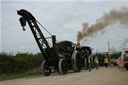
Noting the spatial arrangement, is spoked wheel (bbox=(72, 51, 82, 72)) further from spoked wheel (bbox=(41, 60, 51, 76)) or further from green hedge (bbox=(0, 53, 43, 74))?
green hedge (bbox=(0, 53, 43, 74))

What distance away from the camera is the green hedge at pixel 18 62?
1906cm

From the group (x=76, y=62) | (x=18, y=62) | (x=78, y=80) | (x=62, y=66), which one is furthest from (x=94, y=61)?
(x=78, y=80)

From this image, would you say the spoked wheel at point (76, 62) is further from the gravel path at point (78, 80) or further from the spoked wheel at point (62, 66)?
the gravel path at point (78, 80)

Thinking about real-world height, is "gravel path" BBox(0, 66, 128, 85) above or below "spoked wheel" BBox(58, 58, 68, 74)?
below

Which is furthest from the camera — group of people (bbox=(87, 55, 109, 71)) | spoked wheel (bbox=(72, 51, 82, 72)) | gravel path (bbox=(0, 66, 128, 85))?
group of people (bbox=(87, 55, 109, 71))

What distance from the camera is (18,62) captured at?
813 inches

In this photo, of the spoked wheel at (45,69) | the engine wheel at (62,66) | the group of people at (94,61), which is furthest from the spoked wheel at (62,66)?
the group of people at (94,61)

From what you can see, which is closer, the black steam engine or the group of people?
the black steam engine

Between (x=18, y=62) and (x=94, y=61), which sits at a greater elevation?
(x=18, y=62)

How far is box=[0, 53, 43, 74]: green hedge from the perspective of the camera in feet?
62.5

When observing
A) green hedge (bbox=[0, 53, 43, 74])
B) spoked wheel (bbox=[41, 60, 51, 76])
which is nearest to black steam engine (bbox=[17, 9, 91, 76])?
spoked wheel (bbox=[41, 60, 51, 76])

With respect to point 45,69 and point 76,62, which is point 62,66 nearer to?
point 45,69

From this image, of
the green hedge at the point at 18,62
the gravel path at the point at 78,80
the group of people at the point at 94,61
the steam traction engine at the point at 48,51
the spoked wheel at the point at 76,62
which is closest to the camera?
the gravel path at the point at 78,80

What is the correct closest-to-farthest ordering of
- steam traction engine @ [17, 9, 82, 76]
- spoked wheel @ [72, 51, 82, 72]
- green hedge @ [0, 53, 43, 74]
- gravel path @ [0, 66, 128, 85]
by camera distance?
gravel path @ [0, 66, 128, 85], steam traction engine @ [17, 9, 82, 76], spoked wheel @ [72, 51, 82, 72], green hedge @ [0, 53, 43, 74]
